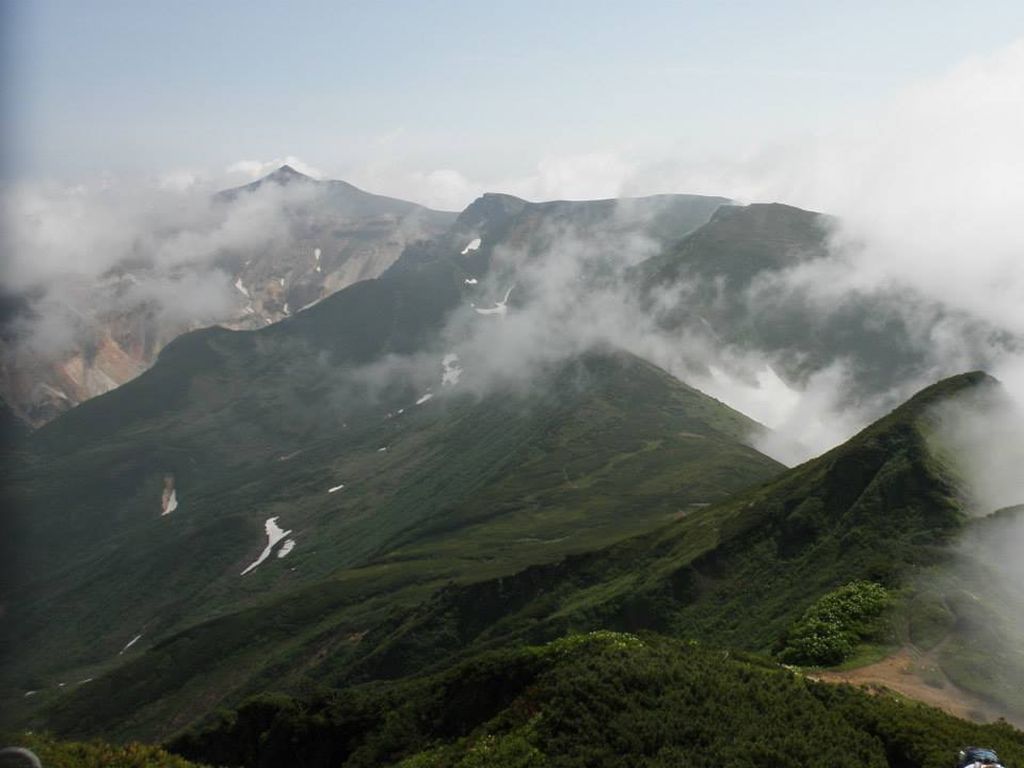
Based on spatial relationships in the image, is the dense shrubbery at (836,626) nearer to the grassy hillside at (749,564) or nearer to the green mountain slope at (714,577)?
the grassy hillside at (749,564)

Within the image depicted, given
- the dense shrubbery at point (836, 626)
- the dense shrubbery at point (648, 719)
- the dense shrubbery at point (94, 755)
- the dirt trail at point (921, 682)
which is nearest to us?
the dense shrubbery at point (94, 755)

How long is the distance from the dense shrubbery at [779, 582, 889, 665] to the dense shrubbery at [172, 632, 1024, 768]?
10.2 m

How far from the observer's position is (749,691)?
42312mm

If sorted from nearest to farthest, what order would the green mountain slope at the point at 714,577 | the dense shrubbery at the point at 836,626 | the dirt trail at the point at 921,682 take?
1. the dirt trail at the point at 921,682
2. the dense shrubbery at the point at 836,626
3. the green mountain slope at the point at 714,577

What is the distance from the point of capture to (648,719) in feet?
130

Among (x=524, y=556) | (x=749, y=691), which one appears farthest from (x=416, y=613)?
(x=749, y=691)

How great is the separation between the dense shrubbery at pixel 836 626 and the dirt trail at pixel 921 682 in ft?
11.2

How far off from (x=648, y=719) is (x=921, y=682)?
22.4 metres

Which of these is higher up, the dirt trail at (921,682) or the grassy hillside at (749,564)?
the dirt trail at (921,682)

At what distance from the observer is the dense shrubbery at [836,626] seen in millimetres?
59000

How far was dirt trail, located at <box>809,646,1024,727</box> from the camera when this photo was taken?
49469 millimetres

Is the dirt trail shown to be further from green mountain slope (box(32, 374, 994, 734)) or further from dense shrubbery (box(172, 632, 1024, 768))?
green mountain slope (box(32, 374, 994, 734))

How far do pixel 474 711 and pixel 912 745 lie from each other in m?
22.6

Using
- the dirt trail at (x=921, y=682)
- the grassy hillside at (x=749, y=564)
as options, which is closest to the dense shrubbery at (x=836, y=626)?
the grassy hillside at (x=749, y=564)
